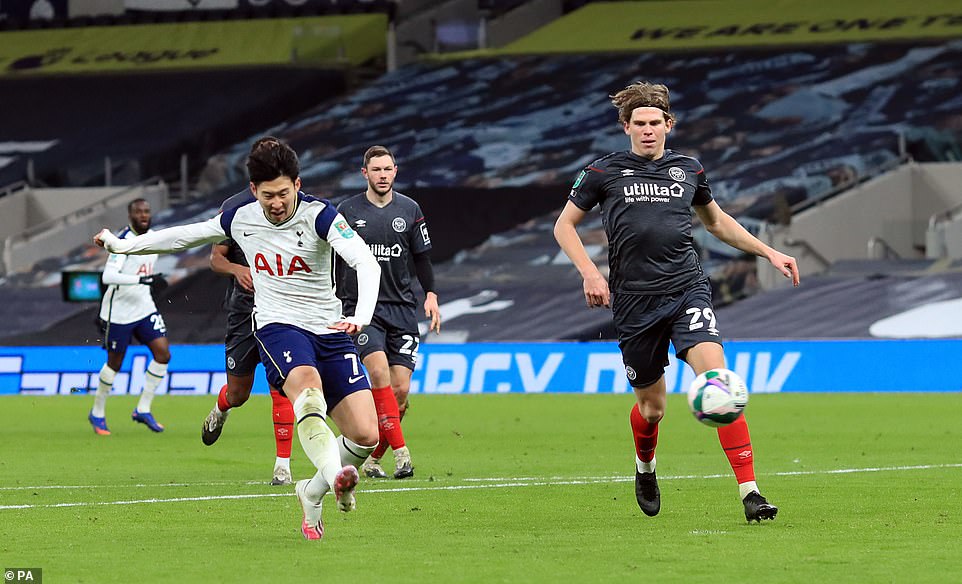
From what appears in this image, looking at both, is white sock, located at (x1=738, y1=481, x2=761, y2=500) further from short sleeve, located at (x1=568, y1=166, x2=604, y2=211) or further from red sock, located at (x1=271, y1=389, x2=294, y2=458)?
red sock, located at (x1=271, y1=389, x2=294, y2=458)

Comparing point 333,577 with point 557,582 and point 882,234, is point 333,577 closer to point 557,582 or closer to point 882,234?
point 557,582

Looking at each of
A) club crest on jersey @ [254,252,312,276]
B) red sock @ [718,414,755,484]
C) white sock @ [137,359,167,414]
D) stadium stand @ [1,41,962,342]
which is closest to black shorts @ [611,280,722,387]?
red sock @ [718,414,755,484]

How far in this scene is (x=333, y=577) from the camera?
282 inches

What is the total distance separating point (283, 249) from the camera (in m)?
8.80

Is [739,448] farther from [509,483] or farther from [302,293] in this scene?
[509,483]

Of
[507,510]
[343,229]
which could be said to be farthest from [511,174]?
[343,229]

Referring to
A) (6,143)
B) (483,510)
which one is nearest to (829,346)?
(483,510)

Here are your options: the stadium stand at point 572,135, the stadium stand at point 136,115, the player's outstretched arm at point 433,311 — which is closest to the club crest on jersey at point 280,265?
the player's outstretched arm at point 433,311

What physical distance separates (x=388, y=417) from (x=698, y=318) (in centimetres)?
377

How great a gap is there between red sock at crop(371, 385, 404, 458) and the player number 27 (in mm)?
3620

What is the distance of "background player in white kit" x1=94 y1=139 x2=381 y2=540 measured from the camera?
853 centimetres

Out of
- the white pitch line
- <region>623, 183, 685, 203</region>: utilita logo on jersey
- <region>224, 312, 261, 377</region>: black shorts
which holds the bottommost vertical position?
the white pitch line

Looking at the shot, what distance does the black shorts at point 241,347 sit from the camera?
12508mm

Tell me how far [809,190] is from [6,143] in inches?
805
